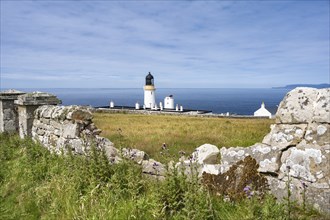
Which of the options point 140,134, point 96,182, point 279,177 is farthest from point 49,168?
point 140,134

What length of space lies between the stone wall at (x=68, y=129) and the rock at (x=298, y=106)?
3.92 m

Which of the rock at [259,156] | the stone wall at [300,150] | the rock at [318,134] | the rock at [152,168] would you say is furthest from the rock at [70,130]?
the rock at [318,134]

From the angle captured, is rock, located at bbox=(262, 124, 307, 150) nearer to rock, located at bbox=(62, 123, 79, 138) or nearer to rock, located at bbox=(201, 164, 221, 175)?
rock, located at bbox=(201, 164, 221, 175)

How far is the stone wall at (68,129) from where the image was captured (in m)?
7.95

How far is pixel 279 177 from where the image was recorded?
182 inches

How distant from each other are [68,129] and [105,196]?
3933 mm

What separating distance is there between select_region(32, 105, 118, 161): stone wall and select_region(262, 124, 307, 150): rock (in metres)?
3.67

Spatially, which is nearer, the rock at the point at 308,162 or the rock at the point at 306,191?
the rock at the point at 306,191

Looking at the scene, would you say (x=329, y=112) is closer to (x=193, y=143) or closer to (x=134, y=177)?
(x=134, y=177)

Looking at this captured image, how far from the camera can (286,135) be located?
4848 mm

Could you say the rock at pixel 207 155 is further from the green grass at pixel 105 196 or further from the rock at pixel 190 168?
the green grass at pixel 105 196

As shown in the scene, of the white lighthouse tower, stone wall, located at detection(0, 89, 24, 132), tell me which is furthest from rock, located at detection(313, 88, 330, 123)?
the white lighthouse tower

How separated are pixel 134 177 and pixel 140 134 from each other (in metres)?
9.77

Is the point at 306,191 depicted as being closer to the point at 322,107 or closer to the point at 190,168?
the point at 322,107
